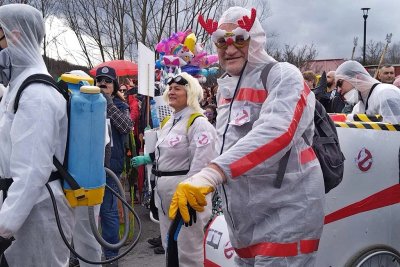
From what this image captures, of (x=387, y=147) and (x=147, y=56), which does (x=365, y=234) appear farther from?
(x=147, y=56)

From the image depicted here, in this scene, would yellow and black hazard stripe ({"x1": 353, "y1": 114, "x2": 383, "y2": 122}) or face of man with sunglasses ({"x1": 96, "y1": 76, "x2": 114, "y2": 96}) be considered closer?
yellow and black hazard stripe ({"x1": 353, "y1": 114, "x2": 383, "y2": 122})

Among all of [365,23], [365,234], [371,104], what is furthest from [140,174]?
[365,23]

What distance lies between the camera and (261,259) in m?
2.41

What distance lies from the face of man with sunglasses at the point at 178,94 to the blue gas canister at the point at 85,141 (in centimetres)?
168

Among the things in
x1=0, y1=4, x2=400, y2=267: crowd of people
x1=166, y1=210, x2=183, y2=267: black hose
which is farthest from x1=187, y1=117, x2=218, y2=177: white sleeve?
x1=166, y1=210, x2=183, y2=267: black hose

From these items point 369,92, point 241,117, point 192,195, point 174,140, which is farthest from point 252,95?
point 369,92

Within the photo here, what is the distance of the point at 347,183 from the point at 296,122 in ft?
3.60

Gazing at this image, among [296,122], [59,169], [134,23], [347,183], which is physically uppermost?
[134,23]

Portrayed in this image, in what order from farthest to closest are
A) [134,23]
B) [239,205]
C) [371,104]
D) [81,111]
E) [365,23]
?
[365,23], [134,23], [371,104], [81,111], [239,205]

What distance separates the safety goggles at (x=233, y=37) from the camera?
2555 millimetres

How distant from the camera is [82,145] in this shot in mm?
2646

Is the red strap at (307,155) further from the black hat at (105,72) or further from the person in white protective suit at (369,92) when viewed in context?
the black hat at (105,72)

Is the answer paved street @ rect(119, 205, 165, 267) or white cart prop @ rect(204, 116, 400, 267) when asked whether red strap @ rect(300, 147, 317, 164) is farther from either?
paved street @ rect(119, 205, 165, 267)

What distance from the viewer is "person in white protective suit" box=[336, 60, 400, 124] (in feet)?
13.1
